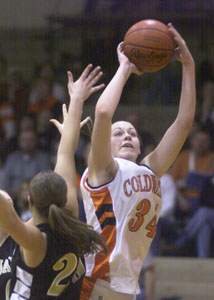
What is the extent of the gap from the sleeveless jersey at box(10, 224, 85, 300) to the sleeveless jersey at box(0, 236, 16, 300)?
0.12 feet

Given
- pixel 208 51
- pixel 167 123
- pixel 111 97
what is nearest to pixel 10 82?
pixel 167 123

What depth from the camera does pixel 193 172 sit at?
326 inches

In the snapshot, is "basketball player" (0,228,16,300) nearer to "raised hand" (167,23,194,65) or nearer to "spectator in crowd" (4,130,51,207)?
"raised hand" (167,23,194,65)

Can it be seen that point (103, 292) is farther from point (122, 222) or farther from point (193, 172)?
point (193, 172)

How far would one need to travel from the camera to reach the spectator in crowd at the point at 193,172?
8281 millimetres

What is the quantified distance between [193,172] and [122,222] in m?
4.43

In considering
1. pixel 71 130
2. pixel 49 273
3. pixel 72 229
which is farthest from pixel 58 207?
pixel 71 130

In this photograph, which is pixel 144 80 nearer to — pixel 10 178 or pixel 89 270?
pixel 10 178

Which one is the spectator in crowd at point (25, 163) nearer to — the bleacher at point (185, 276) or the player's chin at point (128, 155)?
the bleacher at point (185, 276)

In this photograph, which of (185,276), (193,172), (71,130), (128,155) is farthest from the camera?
(193,172)

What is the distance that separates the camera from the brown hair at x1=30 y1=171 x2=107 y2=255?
11.1 ft

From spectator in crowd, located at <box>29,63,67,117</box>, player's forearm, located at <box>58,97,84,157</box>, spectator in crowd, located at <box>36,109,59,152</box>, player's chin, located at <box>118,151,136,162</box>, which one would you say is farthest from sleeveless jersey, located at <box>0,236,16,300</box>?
spectator in crowd, located at <box>29,63,67,117</box>

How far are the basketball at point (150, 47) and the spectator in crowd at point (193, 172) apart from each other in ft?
13.3

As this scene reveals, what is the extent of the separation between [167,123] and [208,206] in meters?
2.17
